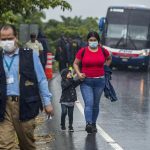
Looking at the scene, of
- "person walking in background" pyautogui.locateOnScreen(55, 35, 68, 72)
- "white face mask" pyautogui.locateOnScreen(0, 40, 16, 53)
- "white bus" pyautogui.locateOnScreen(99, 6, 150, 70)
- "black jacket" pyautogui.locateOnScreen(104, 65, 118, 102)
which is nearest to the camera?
"white face mask" pyautogui.locateOnScreen(0, 40, 16, 53)

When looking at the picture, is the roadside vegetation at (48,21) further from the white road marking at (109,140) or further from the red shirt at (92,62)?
the white road marking at (109,140)

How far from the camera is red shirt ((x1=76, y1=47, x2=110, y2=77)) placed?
1270cm

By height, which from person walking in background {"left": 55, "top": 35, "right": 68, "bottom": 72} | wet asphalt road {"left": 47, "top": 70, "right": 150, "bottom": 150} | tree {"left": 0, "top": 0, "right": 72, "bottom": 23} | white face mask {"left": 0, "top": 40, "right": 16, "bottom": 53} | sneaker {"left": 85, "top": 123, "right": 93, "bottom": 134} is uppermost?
tree {"left": 0, "top": 0, "right": 72, "bottom": 23}

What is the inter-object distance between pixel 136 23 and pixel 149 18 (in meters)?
0.65

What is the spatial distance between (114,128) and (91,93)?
1.04m

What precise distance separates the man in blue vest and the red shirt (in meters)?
4.56

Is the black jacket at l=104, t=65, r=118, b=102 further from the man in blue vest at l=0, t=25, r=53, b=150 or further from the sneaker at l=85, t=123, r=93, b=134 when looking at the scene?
the man in blue vest at l=0, t=25, r=53, b=150

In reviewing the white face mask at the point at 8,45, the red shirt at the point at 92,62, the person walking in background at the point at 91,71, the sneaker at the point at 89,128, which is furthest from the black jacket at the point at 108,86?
the white face mask at the point at 8,45

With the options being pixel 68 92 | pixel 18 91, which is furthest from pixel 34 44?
pixel 18 91

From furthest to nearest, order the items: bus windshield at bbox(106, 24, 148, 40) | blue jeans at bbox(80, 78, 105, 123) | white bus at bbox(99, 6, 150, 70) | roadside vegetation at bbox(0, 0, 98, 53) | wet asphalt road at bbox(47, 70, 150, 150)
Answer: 1. bus windshield at bbox(106, 24, 148, 40)
2. white bus at bbox(99, 6, 150, 70)
3. roadside vegetation at bbox(0, 0, 98, 53)
4. blue jeans at bbox(80, 78, 105, 123)
5. wet asphalt road at bbox(47, 70, 150, 150)

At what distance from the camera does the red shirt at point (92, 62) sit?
41.7ft

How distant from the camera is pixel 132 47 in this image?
109 ft

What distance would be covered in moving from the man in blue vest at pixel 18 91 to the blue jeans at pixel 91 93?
183 inches

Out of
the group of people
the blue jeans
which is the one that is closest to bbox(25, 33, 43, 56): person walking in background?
the blue jeans
